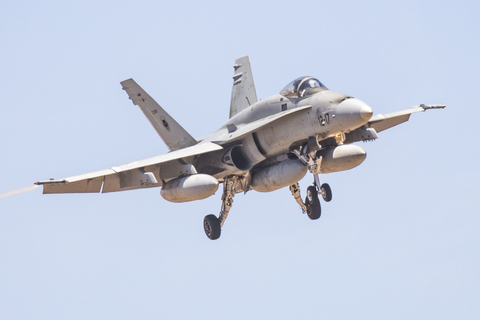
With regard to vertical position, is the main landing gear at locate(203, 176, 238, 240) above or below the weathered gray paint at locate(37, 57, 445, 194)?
below

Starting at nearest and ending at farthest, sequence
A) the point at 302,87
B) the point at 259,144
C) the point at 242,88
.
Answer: the point at 302,87, the point at 259,144, the point at 242,88

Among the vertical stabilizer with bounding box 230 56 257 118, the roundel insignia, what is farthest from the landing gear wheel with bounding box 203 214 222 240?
the vertical stabilizer with bounding box 230 56 257 118

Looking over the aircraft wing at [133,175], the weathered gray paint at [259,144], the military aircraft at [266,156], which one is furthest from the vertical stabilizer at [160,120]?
the aircraft wing at [133,175]

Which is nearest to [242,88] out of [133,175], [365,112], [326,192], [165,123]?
[165,123]

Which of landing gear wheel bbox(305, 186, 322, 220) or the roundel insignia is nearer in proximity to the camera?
landing gear wheel bbox(305, 186, 322, 220)

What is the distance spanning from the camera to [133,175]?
21.8m

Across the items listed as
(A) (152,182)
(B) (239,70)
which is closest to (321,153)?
(A) (152,182)

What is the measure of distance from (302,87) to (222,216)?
4.26 m

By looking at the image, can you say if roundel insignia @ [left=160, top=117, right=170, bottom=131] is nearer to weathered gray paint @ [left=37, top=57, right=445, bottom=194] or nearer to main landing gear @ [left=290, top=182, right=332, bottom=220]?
weathered gray paint @ [left=37, top=57, right=445, bottom=194]

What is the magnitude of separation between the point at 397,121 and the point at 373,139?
2678mm

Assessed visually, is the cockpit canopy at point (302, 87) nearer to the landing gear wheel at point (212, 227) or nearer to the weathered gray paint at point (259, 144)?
the weathered gray paint at point (259, 144)

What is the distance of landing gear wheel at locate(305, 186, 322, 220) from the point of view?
2230cm

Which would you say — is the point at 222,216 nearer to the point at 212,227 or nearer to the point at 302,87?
the point at 212,227

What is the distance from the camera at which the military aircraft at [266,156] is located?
21062 mm
